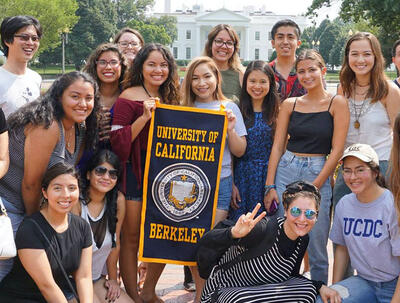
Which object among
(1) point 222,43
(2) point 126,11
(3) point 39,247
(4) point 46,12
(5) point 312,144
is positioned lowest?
(3) point 39,247

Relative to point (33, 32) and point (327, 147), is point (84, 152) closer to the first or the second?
point (33, 32)

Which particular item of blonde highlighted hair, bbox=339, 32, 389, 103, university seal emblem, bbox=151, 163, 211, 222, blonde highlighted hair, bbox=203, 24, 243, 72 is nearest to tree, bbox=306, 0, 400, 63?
blonde highlighted hair, bbox=203, 24, 243, 72

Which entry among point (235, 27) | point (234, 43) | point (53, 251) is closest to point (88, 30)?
point (235, 27)

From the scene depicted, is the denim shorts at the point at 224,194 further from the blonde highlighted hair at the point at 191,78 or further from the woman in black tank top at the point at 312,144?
the blonde highlighted hair at the point at 191,78

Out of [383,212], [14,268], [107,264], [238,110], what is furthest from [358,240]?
[14,268]

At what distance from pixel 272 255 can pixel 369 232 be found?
805 millimetres

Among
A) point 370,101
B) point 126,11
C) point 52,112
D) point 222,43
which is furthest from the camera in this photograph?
point 126,11

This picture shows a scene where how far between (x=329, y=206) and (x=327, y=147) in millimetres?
522

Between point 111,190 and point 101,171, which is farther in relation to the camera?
point 111,190

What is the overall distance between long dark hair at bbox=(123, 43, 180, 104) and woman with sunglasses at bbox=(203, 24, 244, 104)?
843 millimetres

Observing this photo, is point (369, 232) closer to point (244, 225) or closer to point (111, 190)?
point (244, 225)

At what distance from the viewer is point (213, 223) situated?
15.0 feet

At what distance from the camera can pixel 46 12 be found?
1604 inches

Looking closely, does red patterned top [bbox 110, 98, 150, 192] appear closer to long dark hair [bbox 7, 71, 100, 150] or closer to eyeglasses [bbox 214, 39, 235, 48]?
long dark hair [bbox 7, 71, 100, 150]
